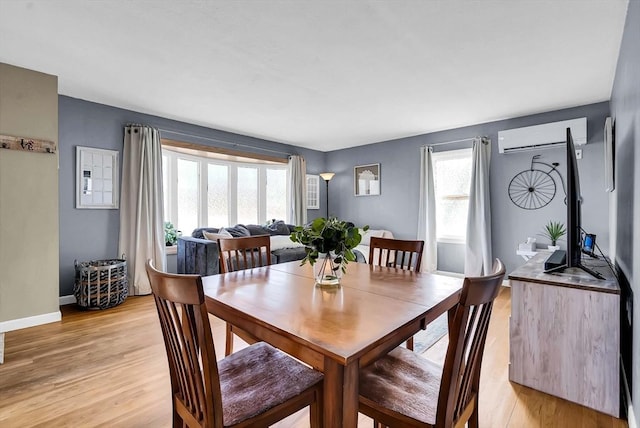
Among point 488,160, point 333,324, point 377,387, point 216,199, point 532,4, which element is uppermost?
point 532,4

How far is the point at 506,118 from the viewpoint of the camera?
4355 mm

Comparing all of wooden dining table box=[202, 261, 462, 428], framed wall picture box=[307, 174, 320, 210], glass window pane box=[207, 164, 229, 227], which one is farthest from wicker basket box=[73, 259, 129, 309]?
framed wall picture box=[307, 174, 320, 210]

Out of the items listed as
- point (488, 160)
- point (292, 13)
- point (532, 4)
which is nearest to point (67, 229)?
point (292, 13)

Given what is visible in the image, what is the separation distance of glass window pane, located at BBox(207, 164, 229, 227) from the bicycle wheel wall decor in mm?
4561

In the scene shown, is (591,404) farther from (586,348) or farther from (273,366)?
(273,366)

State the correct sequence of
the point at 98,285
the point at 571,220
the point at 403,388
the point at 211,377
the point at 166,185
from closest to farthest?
the point at 211,377 < the point at 403,388 < the point at 571,220 < the point at 98,285 < the point at 166,185

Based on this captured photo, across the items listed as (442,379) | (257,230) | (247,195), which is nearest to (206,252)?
(257,230)

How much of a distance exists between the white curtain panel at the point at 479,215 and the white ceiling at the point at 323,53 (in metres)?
0.65

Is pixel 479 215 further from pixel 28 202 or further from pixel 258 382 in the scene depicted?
pixel 28 202

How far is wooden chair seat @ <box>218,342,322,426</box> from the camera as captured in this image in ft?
3.43

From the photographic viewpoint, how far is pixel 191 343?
949 mm

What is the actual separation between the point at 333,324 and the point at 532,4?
232cm

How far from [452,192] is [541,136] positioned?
1.47 m

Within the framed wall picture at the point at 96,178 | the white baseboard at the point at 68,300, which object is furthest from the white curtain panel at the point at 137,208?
the white baseboard at the point at 68,300
